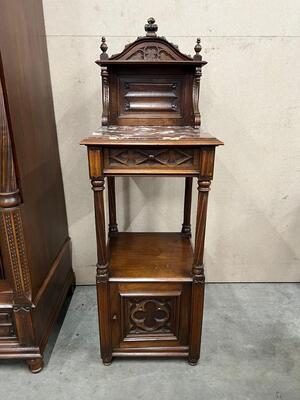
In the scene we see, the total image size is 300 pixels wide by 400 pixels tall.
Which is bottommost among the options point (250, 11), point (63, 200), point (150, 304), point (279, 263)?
point (279, 263)

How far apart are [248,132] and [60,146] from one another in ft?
3.69

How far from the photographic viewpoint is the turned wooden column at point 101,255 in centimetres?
107

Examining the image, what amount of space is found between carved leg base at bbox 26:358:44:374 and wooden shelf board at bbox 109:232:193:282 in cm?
54

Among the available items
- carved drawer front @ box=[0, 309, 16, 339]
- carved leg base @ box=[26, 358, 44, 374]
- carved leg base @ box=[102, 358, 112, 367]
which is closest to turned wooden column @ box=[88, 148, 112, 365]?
carved leg base @ box=[102, 358, 112, 367]

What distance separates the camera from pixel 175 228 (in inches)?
74.0

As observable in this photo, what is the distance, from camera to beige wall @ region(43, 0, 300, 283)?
1.52 m

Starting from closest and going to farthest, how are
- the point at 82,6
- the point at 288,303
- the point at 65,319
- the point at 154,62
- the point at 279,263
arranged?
the point at 154,62 < the point at 82,6 < the point at 65,319 < the point at 288,303 < the point at 279,263

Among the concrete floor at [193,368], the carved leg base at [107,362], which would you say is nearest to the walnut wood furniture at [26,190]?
the concrete floor at [193,368]

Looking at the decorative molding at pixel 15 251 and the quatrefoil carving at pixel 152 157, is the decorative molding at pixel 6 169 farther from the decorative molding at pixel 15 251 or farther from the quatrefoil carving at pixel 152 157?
the quatrefoil carving at pixel 152 157

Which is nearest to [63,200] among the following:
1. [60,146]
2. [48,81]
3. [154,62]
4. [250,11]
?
[60,146]

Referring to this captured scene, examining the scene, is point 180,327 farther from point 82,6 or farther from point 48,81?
point 82,6

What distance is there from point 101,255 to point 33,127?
0.67m

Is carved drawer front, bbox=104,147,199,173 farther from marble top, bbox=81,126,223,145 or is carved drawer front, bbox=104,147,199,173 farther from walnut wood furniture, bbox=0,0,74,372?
walnut wood furniture, bbox=0,0,74,372

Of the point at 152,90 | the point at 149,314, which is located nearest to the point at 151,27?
the point at 152,90
